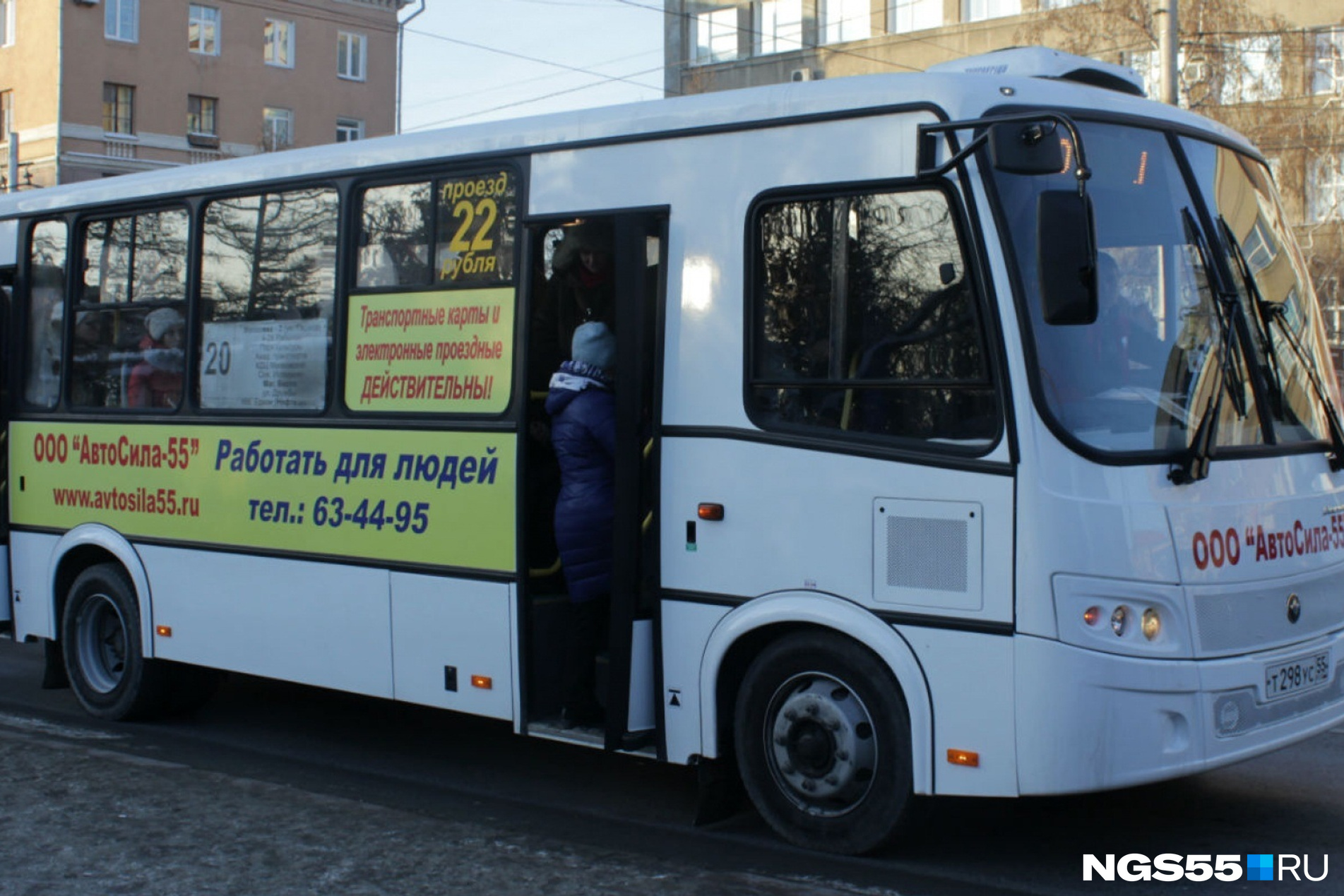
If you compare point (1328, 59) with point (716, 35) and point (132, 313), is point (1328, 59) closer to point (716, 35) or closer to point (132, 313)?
point (716, 35)

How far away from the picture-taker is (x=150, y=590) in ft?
28.9

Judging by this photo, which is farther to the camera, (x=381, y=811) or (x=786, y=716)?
(x=381, y=811)

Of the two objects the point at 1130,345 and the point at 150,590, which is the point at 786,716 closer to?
the point at 1130,345

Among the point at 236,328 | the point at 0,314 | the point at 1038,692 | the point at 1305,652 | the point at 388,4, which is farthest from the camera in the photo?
the point at 388,4

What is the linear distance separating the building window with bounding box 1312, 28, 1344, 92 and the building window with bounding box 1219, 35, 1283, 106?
1.51 metres

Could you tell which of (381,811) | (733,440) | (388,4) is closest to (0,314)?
(381,811)

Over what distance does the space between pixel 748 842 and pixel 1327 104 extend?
89.2 ft

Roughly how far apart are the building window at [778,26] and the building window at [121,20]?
2176 cm

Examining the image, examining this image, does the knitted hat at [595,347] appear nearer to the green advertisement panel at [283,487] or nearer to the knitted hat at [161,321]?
the green advertisement panel at [283,487]

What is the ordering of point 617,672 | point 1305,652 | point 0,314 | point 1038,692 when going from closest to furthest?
point 1038,692, point 1305,652, point 617,672, point 0,314

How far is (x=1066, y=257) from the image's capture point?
5223 millimetres

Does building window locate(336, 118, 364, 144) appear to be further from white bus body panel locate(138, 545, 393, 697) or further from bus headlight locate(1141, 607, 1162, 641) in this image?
bus headlight locate(1141, 607, 1162, 641)

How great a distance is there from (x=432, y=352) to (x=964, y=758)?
3216 millimetres

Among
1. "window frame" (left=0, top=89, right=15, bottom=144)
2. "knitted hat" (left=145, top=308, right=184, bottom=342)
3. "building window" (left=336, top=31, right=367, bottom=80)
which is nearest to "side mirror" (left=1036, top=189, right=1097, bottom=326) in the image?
"knitted hat" (left=145, top=308, right=184, bottom=342)
